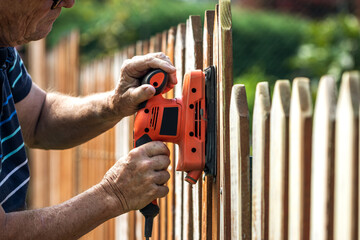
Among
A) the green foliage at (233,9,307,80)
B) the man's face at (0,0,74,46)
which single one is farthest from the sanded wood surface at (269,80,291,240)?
the green foliage at (233,9,307,80)

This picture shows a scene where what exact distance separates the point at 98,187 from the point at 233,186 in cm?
57

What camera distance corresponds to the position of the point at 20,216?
2.02m

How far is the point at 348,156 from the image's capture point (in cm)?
125

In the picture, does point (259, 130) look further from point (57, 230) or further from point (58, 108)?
point (58, 108)

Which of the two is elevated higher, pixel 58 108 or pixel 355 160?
pixel 58 108

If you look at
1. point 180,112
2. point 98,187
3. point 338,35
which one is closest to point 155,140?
point 180,112

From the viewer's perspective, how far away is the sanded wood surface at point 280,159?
60.5 inches

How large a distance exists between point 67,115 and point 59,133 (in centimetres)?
13

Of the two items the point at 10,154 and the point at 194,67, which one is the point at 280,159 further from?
the point at 10,154

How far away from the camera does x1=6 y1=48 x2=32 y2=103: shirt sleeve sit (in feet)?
8.73

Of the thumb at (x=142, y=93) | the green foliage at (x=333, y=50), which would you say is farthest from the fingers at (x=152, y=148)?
the green foliage at (x=333, y=50)

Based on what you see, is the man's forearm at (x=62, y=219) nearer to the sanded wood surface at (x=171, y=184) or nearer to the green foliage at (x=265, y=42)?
the sanded wood surface at (x=171, y=184)

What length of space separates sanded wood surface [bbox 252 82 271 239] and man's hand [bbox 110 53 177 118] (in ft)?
1.77

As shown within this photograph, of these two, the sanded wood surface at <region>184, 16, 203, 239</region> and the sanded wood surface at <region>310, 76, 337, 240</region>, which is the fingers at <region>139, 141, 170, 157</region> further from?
the sanded wood surface at <region>310, 76, 337, 240</region>
